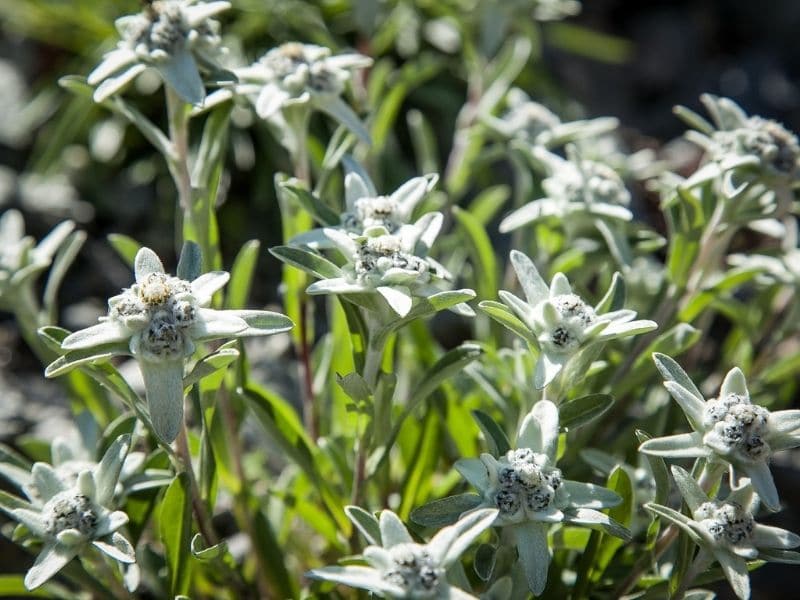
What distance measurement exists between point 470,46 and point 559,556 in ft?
7.36

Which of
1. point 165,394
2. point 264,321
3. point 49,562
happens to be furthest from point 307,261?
point 49,562

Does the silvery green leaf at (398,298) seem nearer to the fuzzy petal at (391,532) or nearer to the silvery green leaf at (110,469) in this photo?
the fuzzy petal at (391,532)

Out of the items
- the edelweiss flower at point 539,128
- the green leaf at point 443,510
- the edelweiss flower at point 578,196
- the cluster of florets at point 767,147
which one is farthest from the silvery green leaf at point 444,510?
the edelweiss flower at point 539,128

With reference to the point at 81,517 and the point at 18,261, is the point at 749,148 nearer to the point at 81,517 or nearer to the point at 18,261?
the point at 81,517

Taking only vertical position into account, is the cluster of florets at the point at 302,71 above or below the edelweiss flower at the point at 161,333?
above

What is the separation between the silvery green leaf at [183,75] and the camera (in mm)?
2100

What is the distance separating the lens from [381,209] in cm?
211

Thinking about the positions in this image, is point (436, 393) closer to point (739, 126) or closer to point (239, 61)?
point (739, 126)

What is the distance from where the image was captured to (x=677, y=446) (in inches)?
75.6

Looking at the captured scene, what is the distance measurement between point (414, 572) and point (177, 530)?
2.30 ft

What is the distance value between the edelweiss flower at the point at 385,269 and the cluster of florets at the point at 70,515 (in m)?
0.71

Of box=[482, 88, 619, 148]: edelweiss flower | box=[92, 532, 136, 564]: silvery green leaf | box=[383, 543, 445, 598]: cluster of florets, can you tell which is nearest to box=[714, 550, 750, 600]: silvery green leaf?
box=[383, 543, 445, 598]: cluster of florets

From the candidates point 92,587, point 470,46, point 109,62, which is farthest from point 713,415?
point 470,46

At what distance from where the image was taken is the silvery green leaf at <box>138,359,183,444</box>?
5.79 ft
